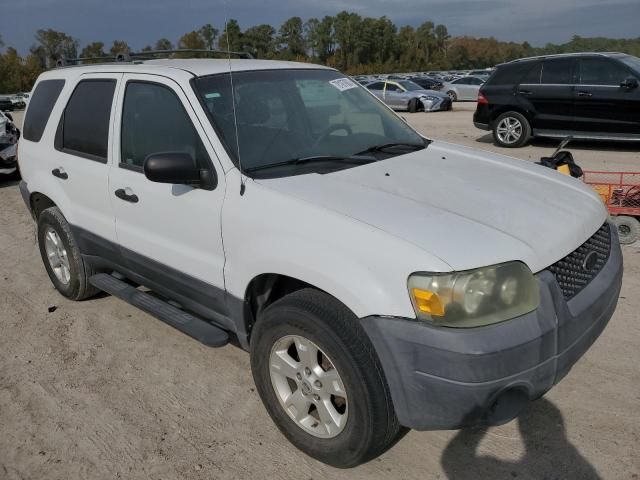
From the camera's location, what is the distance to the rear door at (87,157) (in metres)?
3.75

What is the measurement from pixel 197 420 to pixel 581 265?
7.10 feet

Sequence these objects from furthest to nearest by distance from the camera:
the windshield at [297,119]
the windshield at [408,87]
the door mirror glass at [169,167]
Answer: the windshield at [408,87] < the windshield at [297,119] < the door mirror glass at [169,167]

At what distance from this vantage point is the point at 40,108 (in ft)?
15.0

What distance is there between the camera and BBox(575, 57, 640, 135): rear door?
1040cm

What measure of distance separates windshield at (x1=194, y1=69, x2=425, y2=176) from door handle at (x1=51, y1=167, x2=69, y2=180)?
1.55 m

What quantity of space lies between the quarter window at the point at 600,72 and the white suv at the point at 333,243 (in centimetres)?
859

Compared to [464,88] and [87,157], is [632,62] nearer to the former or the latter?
[87,157]

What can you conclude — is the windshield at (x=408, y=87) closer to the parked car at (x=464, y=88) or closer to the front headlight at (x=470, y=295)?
the parked car at (x=464, y=88)

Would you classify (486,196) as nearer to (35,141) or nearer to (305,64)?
(305,64)

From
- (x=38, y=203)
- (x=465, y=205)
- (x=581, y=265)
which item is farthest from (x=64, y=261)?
(x=581, y=265)

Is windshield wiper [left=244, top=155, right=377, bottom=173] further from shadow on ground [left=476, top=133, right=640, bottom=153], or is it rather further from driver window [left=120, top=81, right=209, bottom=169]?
shadow on ground [left=476, top=133, right=640, bottom=153]

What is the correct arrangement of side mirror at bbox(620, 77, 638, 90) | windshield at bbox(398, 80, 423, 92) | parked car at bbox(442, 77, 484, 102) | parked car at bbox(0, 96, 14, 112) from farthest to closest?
parked car at bbox(0, 96, 14, 112) → parked car at bbox(442, 77, 484, 102) → windshield at bbox(398, 80, 423, 92) → side mirror at bbox(620, 77, 638, 90)

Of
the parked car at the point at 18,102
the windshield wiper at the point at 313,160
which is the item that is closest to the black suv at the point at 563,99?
the windshield wiper at the point at 313,160

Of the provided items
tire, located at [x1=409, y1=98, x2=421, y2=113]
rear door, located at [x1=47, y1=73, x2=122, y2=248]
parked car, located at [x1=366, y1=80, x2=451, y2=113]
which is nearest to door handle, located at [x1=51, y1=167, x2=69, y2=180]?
rear door, located at [x1=47, y1=73, x2=122, y2=248]
